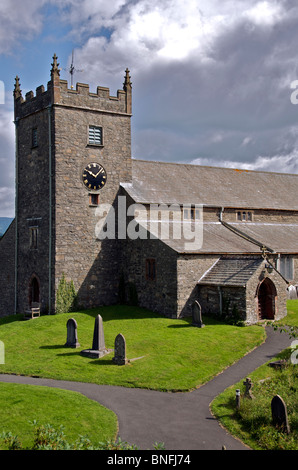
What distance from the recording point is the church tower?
29891mm

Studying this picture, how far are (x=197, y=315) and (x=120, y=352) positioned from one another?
6.56 meters

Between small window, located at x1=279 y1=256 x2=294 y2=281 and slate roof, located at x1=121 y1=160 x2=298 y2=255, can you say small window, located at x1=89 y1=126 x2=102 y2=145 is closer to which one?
slate roof, located at x1=121 y1=160 x2=298 y2=255

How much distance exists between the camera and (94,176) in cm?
3111

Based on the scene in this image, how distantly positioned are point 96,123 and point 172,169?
29.6 feet

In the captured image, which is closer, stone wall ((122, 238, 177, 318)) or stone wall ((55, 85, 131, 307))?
stone wall ((122, 238, 177, 318))

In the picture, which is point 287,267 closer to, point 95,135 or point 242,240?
point 242,240

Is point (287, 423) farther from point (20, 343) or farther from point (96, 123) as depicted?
point (96, 123)

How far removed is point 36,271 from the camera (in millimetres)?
31359

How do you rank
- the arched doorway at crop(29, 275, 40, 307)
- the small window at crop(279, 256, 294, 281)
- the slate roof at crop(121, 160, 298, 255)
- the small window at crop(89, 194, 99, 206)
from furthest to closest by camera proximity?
the small window at crop(279, 256, 294, 281) → the arched doorway at crop(29, 275, 40, 307) → the slate roof at crop(121, 160, 298, 255) → the small window at crop(89, 194, 99, 206)

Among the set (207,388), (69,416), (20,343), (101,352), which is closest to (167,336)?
(101,352)

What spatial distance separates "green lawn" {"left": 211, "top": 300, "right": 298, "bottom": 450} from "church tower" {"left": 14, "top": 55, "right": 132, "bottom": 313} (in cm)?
1585

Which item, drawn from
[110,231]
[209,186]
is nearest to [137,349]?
[110,231]

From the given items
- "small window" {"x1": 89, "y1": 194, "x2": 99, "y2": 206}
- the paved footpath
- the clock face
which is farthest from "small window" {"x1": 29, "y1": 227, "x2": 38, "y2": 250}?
the paved footpath

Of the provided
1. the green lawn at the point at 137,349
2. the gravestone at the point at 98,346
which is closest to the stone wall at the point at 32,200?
the green lawn at the point at 137,349
